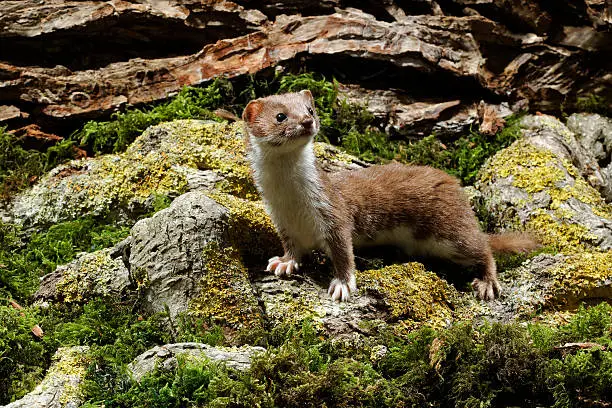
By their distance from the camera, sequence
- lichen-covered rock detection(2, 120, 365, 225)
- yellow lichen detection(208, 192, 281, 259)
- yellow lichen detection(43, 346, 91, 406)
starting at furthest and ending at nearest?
1. lichen-covered rock detection(2, 120, 365, 225)
2. yellow lichen detection(208, 192, 281, 259)
3. yellow lichen detection(43, 346, 91, 406)

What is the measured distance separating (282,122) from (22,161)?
3.36m

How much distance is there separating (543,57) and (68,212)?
5.50 metres

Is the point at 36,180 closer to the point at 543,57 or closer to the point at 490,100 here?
the point at 490,100

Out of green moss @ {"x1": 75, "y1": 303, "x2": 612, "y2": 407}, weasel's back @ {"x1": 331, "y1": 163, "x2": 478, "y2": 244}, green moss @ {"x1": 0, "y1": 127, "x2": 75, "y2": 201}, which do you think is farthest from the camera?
green moss @ {"x1": 0, "y1": 127, "x2": 75, "y2": 201}

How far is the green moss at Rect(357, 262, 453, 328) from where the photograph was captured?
5.23 m

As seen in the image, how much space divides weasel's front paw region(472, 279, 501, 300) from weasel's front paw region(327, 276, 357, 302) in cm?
109

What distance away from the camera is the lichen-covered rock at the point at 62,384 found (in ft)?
14.1

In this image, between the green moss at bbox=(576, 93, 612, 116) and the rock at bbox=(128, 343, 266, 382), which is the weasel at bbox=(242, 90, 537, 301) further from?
the green moss at bbox=(576, 93, 612, 116)

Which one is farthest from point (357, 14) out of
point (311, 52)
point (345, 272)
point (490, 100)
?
point (345, 272)

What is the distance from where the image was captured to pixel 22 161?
7270mm

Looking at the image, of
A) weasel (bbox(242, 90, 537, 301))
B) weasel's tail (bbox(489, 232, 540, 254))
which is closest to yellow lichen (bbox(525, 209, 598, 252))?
weasel's tail (bbox(489, 232, 540, 254))

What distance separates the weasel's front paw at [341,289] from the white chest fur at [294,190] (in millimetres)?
349

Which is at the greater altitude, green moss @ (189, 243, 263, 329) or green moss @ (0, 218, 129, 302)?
green moss @ (189, 243, 263, 329)

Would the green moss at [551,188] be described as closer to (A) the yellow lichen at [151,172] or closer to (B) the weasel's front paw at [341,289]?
(B) the weasel's front paw at [341,289]
